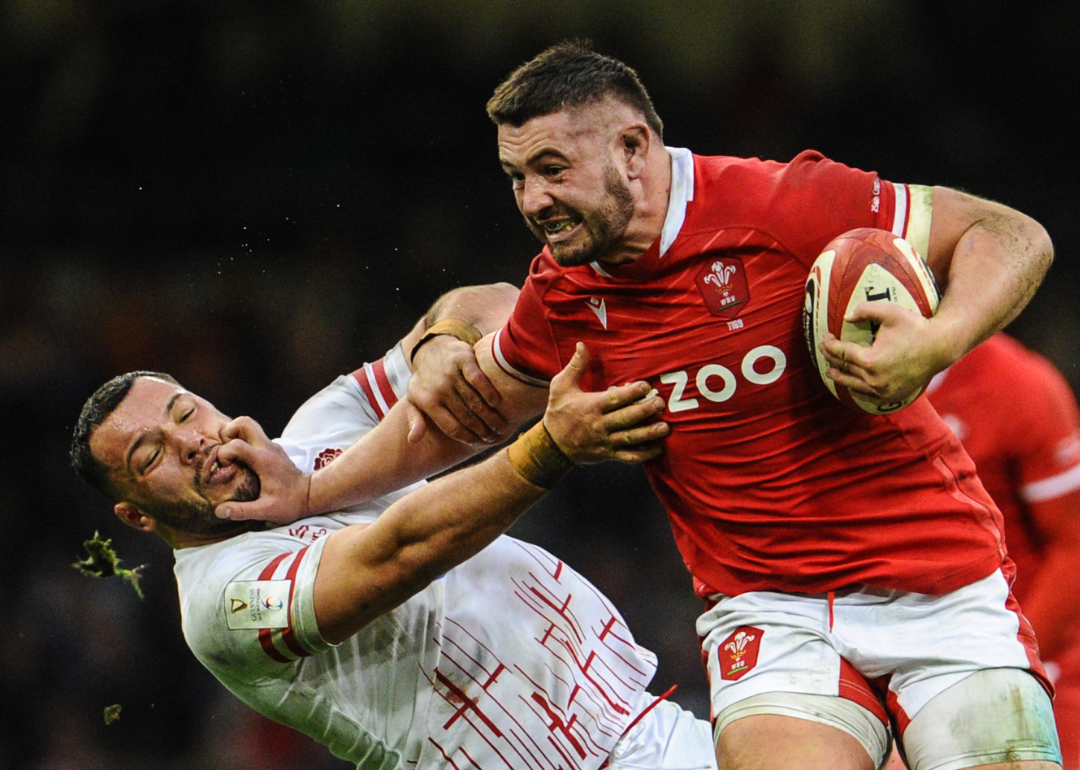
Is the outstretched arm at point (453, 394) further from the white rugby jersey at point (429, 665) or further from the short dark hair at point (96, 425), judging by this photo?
the short dark hair at point (96, 425)

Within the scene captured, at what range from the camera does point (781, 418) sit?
275cm

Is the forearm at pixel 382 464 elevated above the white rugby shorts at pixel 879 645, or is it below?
above

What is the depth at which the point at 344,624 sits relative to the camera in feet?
10.6

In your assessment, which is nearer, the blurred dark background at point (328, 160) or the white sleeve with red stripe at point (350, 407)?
the white sleeve with red stripe at point (350, 407)

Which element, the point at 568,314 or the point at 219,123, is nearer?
the point at 568,314

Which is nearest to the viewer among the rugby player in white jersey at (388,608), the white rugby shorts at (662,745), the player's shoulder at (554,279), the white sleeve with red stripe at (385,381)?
the player's shoulder at (554,279)

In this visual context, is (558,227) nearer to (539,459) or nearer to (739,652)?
(539,459)

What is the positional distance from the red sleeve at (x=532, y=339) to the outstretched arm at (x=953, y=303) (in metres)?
0.79

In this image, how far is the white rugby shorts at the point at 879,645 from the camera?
2.61 m

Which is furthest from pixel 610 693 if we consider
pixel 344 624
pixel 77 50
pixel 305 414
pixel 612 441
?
pixel 77 50

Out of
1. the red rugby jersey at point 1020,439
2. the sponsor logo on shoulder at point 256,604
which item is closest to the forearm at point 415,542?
the sponsor logo on shoulder at point 256,604

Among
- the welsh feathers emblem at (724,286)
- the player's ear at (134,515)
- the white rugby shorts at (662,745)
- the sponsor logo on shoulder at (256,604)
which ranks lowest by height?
the white rugby shorts at (662,745)

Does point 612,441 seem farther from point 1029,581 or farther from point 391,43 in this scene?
point 391,43

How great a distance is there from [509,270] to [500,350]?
4608 millimetres
